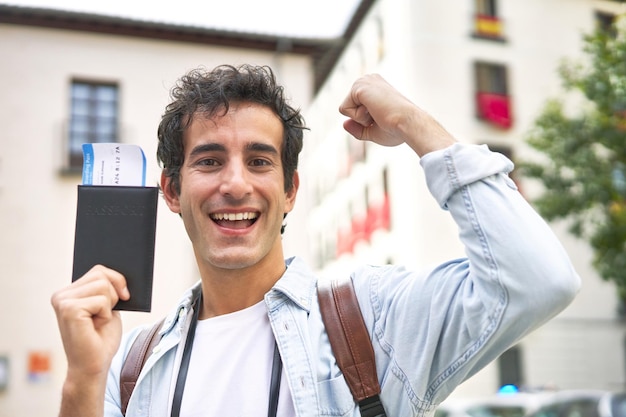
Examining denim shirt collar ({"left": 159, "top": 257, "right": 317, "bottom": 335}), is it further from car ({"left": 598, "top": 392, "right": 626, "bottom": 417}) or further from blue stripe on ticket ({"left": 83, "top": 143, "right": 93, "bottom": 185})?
car ({"left": 598, "top": 392, "right": 626, "bottom": 417})

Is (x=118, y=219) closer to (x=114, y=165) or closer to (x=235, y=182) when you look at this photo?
(x=114, y=165)

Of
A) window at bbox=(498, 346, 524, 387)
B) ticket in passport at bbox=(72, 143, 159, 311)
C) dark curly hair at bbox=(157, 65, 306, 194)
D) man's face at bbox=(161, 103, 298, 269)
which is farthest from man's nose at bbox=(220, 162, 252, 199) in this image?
window at bbox=(498, 346, 524, 387)

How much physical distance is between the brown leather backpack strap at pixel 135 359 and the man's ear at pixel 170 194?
0.37 m

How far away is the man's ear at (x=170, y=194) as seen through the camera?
2486mm

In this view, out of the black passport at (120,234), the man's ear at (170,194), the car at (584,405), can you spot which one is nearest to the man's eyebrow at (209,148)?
the man's ear at (170,194)

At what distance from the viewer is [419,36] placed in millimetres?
20859

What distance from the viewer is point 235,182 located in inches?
85.0

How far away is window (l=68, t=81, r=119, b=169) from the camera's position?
1570 centimetres

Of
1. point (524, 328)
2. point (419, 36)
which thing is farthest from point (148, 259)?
point (419, 36)

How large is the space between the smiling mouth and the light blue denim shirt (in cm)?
21

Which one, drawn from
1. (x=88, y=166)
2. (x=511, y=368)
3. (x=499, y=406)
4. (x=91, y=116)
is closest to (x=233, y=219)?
(x=88, y=166)

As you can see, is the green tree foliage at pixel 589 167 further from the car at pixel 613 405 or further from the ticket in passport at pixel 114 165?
the ticket in passport at pixel 114 165

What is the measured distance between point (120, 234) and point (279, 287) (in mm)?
562

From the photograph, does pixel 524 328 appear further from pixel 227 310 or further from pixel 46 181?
pixel 46 181
